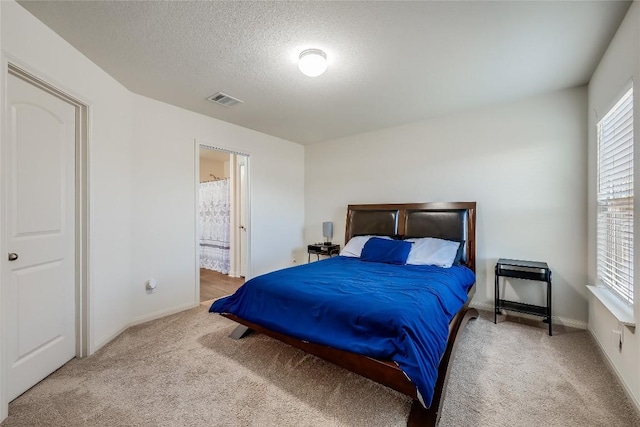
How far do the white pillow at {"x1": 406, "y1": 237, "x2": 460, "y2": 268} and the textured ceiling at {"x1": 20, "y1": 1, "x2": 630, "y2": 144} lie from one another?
1.64 m

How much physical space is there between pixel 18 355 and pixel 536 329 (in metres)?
4.29

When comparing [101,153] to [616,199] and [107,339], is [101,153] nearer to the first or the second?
[107,339]

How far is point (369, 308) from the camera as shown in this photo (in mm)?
1724

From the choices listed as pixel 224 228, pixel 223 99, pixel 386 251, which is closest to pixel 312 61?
pixel 223 99

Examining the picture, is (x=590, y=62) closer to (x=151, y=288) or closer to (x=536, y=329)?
(x=536, y=329)

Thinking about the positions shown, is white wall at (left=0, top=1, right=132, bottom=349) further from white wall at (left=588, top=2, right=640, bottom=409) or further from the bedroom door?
white wall at (left=588, top=2, right=640, bottom=409)

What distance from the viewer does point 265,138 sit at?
14.3ft

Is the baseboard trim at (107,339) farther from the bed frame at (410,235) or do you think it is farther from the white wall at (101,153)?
the bed frame at (410,235)

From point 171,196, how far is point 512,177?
13.1 ft

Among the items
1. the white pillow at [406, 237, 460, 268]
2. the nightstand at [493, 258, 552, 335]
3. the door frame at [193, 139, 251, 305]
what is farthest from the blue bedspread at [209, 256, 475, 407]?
the door frame at [193, 139, 251, 305]

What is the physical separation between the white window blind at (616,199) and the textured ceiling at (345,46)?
2.01 feet

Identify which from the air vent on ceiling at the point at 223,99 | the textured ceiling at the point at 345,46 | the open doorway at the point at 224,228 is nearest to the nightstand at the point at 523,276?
the textured ceiling at the point at 345,46

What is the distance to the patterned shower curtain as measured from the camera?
16.9 feet

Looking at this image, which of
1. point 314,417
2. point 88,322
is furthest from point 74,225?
point 314,417
